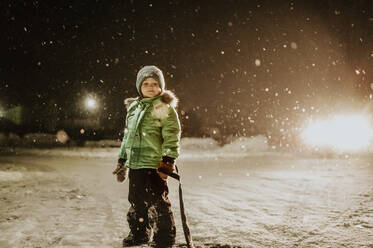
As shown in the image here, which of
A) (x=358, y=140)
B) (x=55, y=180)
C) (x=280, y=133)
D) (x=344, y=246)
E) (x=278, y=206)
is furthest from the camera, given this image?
(x=280, y=133)

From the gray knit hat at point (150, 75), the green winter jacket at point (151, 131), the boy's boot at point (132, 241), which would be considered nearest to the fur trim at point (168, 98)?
the green winter jacket at point (151, 131)

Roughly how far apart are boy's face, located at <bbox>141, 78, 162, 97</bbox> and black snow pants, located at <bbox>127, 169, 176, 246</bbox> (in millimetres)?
776

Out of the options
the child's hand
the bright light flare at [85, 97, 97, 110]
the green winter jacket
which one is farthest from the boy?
the bright light flare at [85, 97, 97, 110]

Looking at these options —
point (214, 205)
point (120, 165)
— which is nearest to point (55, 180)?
point (214, 205)

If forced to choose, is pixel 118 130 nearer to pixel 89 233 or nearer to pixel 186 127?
pixel 186 127

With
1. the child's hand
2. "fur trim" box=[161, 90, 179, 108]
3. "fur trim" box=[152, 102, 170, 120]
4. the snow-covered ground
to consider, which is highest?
"fur trim" box=[161, 90, 179, 108]

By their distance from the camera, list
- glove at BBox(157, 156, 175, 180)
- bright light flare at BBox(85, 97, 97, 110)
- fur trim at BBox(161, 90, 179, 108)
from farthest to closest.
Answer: bright light flare at BBox(85, 97, 97, 110)
fur trim at BBox(161, 90, 179, 108)
glove at BBox(157, 156, 175, 180)

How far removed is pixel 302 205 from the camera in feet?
16.0

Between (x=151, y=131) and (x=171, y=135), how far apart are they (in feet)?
0.79

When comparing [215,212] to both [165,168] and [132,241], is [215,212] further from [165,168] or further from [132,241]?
[165,168]

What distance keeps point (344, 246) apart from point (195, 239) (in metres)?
1.37

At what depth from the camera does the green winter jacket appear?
3043 mm

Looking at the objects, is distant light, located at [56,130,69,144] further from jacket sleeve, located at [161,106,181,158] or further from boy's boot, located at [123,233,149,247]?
jacket sleeve, located at [161,106,181,158]

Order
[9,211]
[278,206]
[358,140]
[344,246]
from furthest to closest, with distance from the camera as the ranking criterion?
[358,140] → [278,206] → [9,211] → [344,246]
